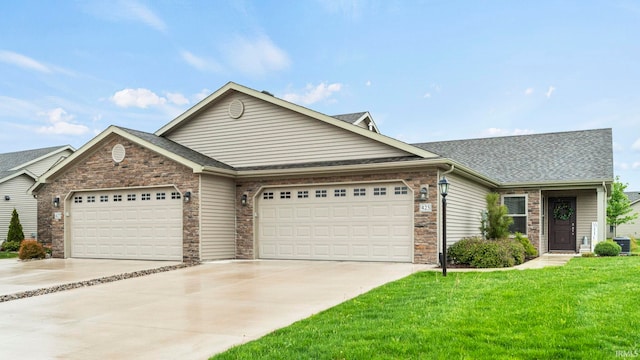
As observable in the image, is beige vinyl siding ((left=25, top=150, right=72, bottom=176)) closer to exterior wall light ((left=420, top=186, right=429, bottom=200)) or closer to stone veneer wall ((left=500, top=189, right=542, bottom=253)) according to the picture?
exterior wall light ((left=420, top=186, right=429, bottom=200))

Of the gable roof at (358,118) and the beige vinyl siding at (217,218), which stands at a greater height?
the gable roof at (358,118)

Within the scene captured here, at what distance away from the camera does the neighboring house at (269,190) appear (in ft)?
49.8

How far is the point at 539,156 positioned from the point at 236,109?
12.9 m

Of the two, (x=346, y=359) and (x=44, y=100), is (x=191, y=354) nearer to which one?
(x=346, y=359)

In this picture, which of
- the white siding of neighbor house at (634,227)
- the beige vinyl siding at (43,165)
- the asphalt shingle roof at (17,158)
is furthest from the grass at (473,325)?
the white siding of neighbor house at (634,227)

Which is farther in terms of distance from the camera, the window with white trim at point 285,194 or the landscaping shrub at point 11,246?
the landscaping shrub at point 11,246

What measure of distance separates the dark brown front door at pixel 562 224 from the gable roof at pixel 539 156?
5.34 ft

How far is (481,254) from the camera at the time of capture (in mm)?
14055

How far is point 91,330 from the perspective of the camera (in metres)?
7.03

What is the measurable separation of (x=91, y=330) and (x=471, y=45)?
52.0 ft

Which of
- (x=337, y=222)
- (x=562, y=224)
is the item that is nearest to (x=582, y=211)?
(x=562, y=224)

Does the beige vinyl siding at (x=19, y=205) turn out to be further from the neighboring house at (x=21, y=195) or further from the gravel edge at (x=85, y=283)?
the gravel edge at (x=85, y=283)

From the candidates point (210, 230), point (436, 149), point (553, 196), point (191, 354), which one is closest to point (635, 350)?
point (191, 354)

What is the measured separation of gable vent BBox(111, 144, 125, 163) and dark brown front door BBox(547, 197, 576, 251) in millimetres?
16655
